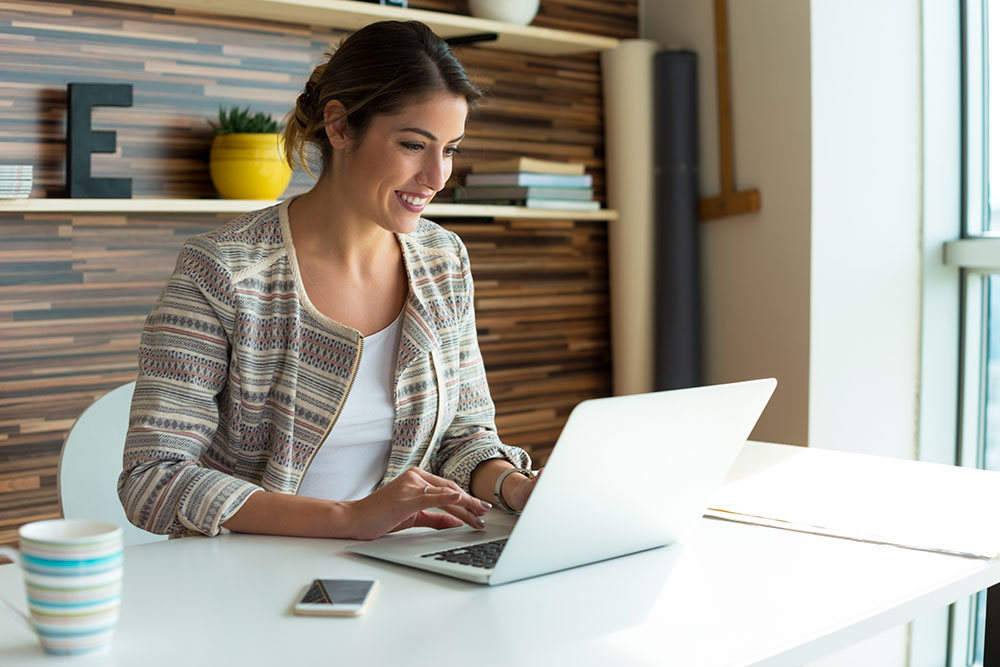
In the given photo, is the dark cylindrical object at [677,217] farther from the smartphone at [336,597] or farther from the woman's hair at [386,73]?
the smartphone at [336,597]

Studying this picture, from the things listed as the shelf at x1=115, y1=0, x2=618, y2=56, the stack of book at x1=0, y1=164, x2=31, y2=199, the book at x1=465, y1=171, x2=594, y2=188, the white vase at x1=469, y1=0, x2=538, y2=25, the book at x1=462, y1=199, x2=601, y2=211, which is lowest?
the book at x1=462, y1=199, x2=601, y2=211

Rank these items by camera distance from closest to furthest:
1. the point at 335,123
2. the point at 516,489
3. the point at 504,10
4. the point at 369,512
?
the point at 369,512, the point at 516,489, the point at 335,123, the point at 504,10

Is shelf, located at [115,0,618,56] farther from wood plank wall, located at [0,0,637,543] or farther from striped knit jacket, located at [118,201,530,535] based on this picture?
striped knit jacket, located at [118,201,530,535]

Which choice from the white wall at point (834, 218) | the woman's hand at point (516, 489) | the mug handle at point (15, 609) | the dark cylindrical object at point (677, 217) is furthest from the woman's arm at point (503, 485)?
the dark cylindrical object at point (677, 217)

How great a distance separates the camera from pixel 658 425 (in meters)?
1.17

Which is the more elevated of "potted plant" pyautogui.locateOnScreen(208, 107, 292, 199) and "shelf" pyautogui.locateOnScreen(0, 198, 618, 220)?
"potted plant" pyautogui.locateOnScreen(208, 107, 292, 199)

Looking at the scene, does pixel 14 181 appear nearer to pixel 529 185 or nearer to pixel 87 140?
pixel 87 140

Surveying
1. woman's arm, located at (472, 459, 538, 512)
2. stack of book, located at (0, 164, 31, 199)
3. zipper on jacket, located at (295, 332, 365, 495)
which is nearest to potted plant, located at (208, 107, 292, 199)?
stack of book, located at (0, 164, 31, 199)

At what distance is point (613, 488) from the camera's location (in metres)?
1.18

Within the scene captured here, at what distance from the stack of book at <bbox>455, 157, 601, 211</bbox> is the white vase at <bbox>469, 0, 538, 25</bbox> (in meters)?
0.38

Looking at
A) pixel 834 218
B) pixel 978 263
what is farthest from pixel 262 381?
pixel 978 263

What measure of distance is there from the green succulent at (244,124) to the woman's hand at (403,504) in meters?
1.43

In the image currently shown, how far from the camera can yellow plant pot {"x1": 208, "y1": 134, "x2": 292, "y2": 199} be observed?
2543 mm

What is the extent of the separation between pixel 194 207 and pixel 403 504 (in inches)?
54.7
